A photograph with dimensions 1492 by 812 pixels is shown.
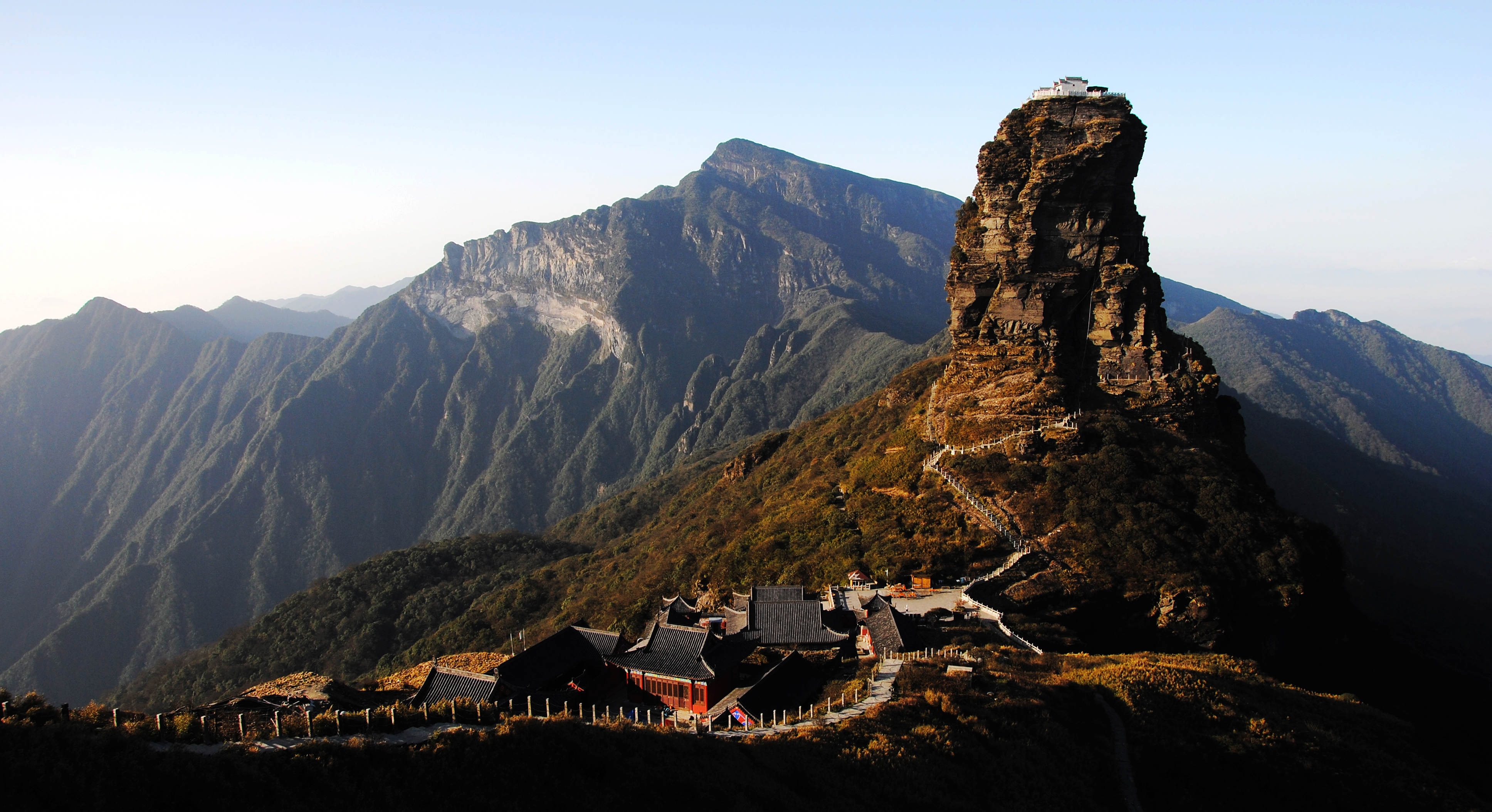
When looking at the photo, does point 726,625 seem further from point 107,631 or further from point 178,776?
point 107,631

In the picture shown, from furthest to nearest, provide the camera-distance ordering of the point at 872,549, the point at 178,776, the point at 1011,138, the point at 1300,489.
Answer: the point at 1300,489, the point at 1011,138, the point at 872,549, the point at 178,776

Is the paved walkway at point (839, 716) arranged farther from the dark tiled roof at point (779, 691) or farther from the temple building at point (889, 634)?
the temple building at point (889, 634)

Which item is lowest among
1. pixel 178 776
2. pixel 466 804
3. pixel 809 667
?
pixel 809 667

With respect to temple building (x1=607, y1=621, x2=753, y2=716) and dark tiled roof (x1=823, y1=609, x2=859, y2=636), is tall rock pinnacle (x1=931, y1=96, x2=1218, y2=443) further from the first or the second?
temple building (x1=607, y1=621, x2=753, y2=716)

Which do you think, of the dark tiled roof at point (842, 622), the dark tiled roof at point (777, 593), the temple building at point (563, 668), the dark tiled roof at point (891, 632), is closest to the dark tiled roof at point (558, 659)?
A: the temple building at point (563, 668)

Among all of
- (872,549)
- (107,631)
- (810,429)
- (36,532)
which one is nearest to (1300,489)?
(810,429)

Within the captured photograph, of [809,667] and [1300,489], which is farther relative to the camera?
[1300,489]

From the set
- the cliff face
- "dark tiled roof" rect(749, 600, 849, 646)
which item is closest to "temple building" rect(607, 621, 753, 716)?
"dark tiled roof" rect(749, 600, 849, 646)
